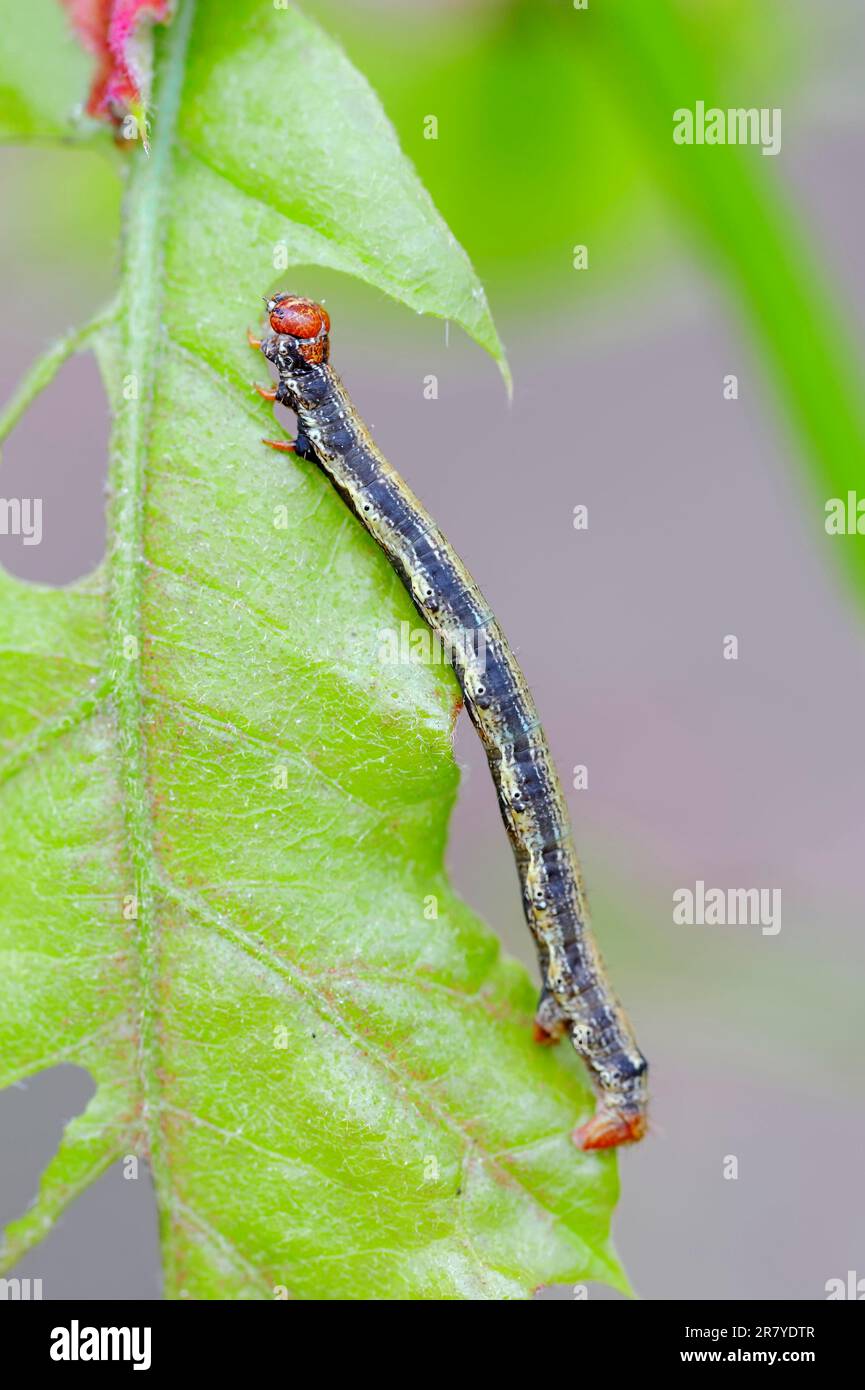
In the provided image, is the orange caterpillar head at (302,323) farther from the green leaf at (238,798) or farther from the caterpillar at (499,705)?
the green leaf at (238,798)

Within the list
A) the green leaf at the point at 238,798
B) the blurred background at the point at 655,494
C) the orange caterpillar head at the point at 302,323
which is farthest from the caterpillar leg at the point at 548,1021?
the orange caterpillar head at the point at 302,323

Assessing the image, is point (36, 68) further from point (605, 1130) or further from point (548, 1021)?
Answer: point (605, 1130)

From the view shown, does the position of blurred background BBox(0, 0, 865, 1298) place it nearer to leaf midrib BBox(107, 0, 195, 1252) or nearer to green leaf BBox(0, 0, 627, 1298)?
leaf midrib BBox(107, 0, 195, 1252)

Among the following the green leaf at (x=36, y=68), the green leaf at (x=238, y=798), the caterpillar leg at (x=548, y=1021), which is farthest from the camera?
the caterpillar leg at (x=548, y=1021)

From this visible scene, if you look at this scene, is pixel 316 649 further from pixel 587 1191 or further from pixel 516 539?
pixel 516 539

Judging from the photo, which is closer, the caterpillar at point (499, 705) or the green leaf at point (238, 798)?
the green leaf at point (238, 798)

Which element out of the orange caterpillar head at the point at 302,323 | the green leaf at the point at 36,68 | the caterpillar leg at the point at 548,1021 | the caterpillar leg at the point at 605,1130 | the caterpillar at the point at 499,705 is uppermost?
the green leaf at the point at 36,68

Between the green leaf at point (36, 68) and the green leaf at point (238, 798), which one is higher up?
the green leaf at point (36, 68)

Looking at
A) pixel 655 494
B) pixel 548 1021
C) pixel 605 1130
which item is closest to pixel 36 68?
pixel 548 1021
